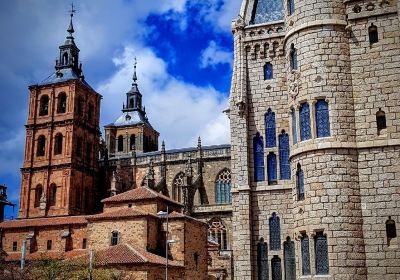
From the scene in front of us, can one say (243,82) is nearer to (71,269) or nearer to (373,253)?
(373,253)

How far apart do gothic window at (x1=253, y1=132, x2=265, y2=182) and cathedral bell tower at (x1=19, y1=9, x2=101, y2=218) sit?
118 ft

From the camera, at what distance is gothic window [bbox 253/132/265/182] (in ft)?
90.7

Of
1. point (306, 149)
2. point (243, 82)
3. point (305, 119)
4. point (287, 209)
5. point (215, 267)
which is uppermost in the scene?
point (243, 82)

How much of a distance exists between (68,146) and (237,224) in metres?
38.5

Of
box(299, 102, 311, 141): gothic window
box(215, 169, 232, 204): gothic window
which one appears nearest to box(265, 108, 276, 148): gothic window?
box(299, 102, 311, 141): gothic window

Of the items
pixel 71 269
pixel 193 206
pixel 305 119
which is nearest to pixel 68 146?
pixel 193 206

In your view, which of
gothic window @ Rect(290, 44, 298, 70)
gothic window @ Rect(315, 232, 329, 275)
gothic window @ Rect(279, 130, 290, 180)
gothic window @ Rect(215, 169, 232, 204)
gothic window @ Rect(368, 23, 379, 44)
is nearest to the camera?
gothic window @ Rect(315, 232, 329, 275)

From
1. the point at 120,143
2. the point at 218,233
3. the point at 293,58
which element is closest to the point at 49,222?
the point at 218,233

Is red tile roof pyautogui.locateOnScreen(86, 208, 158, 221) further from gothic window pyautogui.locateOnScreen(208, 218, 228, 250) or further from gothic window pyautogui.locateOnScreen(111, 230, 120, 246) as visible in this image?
gothic window pyautogui.locateOnScreen(208, 218, 228, 250)

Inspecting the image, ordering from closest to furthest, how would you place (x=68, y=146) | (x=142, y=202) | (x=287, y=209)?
(x=287, y=209), (x=142, y=202), (x=68, y=146)

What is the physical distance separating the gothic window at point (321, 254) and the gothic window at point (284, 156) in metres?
5.54

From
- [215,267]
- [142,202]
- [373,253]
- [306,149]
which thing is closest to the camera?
[373,253]

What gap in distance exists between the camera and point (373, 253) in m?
21.5

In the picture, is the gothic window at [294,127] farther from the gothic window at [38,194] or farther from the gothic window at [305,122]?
the gothic window at [38,194]
